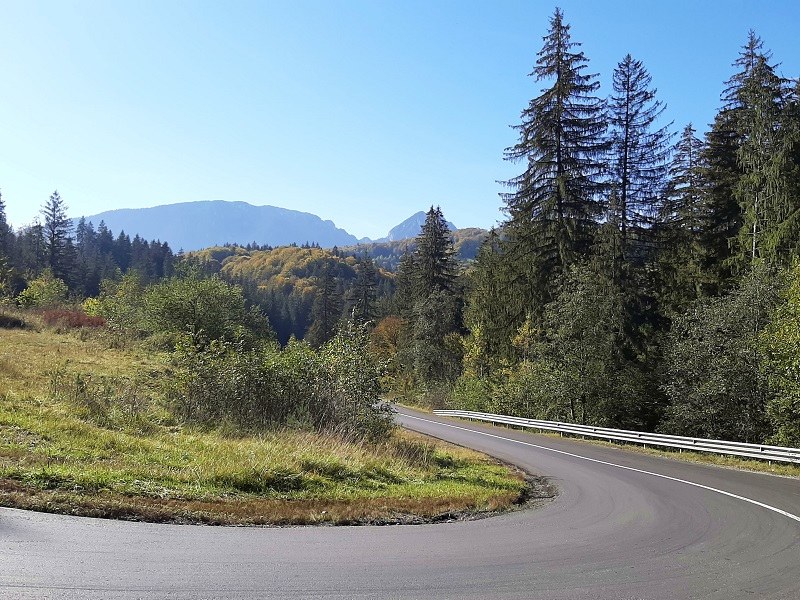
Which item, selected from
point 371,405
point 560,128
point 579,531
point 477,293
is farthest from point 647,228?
point 579,531

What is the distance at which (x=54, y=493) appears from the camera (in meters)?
7.45

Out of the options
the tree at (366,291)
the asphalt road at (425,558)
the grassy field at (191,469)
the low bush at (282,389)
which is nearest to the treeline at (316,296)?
the tree at (366,291)

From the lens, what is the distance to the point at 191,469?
32.1 ft

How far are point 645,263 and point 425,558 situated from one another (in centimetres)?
3025

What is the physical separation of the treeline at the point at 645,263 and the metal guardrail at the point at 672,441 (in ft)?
6.11

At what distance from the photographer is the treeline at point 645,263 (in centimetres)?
2348

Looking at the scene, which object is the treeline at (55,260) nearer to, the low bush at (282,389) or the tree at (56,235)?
the tree at (56,235)

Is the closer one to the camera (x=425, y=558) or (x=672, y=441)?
(x=425, y=558)

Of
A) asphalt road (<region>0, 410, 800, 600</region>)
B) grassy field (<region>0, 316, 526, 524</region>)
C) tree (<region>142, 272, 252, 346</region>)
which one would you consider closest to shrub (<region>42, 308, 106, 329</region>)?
tree (<region>142, 272, 252, 346</region>)

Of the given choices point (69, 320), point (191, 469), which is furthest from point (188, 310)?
point (191, 469)

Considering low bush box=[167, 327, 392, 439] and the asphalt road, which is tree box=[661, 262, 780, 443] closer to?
the asphalt road

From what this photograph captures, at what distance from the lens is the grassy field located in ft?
25.7

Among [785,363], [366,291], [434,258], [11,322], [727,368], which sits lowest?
[727,368]

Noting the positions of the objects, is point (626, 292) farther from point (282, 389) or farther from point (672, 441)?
point (282, 389)
